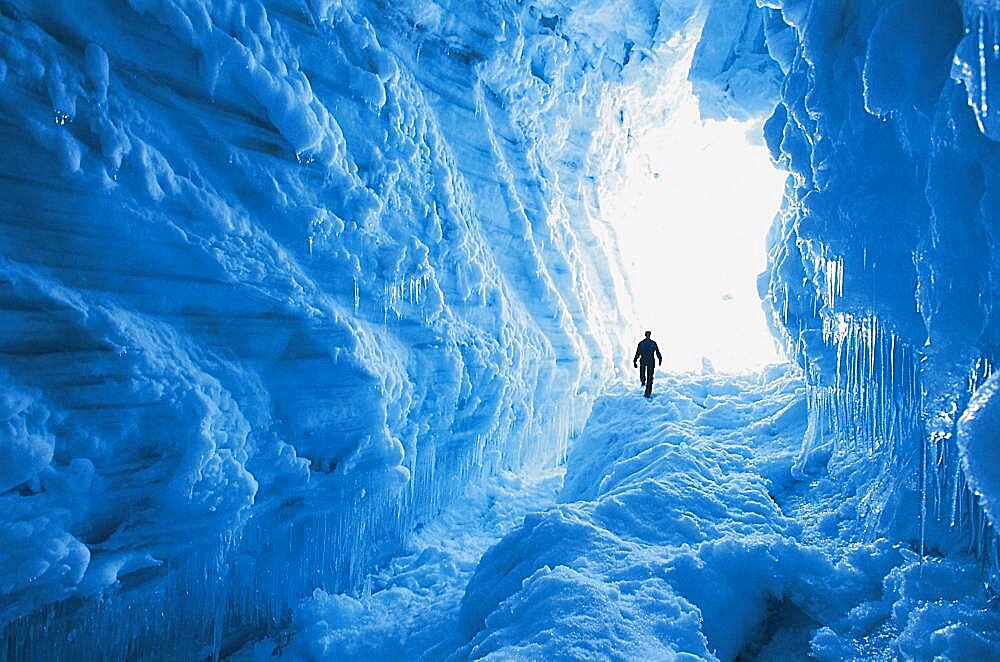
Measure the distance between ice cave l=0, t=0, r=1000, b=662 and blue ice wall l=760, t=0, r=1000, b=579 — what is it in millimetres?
27

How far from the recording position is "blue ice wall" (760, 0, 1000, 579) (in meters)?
3.00

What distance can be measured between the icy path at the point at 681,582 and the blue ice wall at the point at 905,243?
482mm

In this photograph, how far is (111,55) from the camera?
432 centimetres

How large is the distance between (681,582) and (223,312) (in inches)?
178

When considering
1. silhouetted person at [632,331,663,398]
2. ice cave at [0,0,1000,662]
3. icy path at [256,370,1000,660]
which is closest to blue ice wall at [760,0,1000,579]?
ice cave at [0,0,1000,662]

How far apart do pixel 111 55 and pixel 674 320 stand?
82.8 ft

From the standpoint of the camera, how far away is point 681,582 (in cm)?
399

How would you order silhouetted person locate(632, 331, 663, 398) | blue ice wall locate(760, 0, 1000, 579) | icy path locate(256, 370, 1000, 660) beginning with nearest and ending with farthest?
blue ice wall locate(760, 0, 1000, 579)
icy path locate(256, 370, 1000, 660)
silhouetted person locate(632, 331, 663, 398)

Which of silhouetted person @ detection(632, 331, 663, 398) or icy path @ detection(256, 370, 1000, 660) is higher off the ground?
silhouetted person @ detection(632, 331, 663, 398)

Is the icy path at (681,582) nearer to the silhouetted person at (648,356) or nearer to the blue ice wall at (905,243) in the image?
the blue ice wall at (905,243)

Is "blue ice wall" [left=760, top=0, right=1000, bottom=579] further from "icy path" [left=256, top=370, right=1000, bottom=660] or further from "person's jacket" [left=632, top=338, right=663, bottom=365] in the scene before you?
"person's jacket" [left=632, top=338, right=663, bottom=365]

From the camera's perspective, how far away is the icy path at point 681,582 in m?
3.35

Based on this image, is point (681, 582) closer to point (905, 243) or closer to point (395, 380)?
point (905, 243)

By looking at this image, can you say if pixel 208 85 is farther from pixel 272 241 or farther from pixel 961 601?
pixel 961 601
